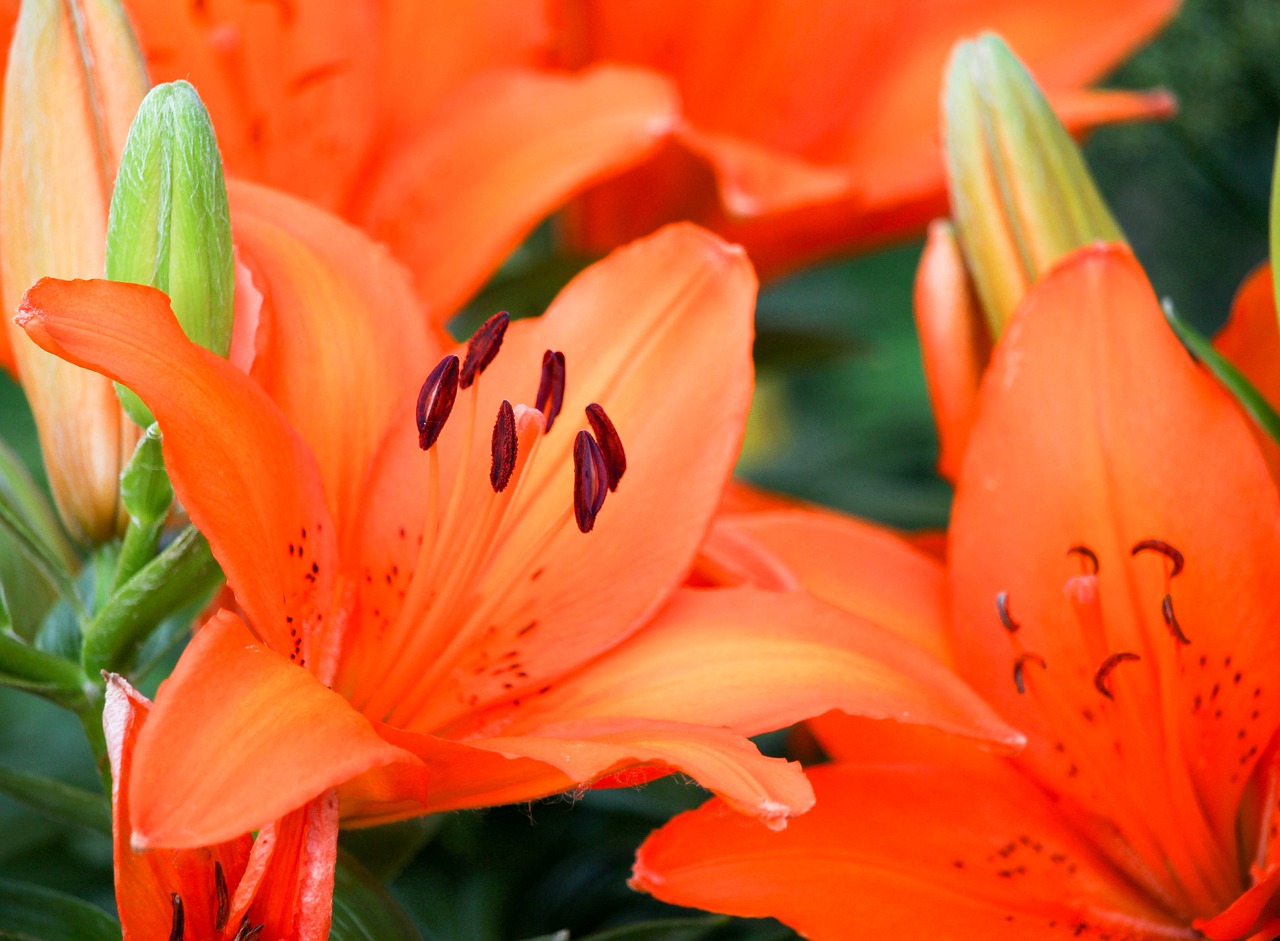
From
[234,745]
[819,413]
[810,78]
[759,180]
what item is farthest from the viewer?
[819,413]

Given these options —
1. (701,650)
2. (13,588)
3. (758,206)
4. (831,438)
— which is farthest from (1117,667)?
(831,438)

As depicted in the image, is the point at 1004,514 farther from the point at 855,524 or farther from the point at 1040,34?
the point at 1040,34

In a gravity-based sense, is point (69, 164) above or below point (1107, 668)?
above

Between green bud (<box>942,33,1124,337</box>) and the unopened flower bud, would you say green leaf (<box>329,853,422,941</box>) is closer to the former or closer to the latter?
the unopened flower bud

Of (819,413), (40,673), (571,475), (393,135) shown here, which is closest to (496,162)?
(393,135)

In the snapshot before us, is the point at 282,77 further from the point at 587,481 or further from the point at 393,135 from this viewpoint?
the point at 587,481

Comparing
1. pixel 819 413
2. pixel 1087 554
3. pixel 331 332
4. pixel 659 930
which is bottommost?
pixel 819 413

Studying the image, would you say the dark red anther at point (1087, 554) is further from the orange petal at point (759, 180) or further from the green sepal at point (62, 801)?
the green sepal at point (62, 801)

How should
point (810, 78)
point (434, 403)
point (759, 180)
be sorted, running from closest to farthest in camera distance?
point (434, 403) → point (759, 180) → point (810, 78)

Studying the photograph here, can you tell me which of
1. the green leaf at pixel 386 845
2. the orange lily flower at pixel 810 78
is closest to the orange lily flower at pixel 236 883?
the green leaf at pixel 386 845
